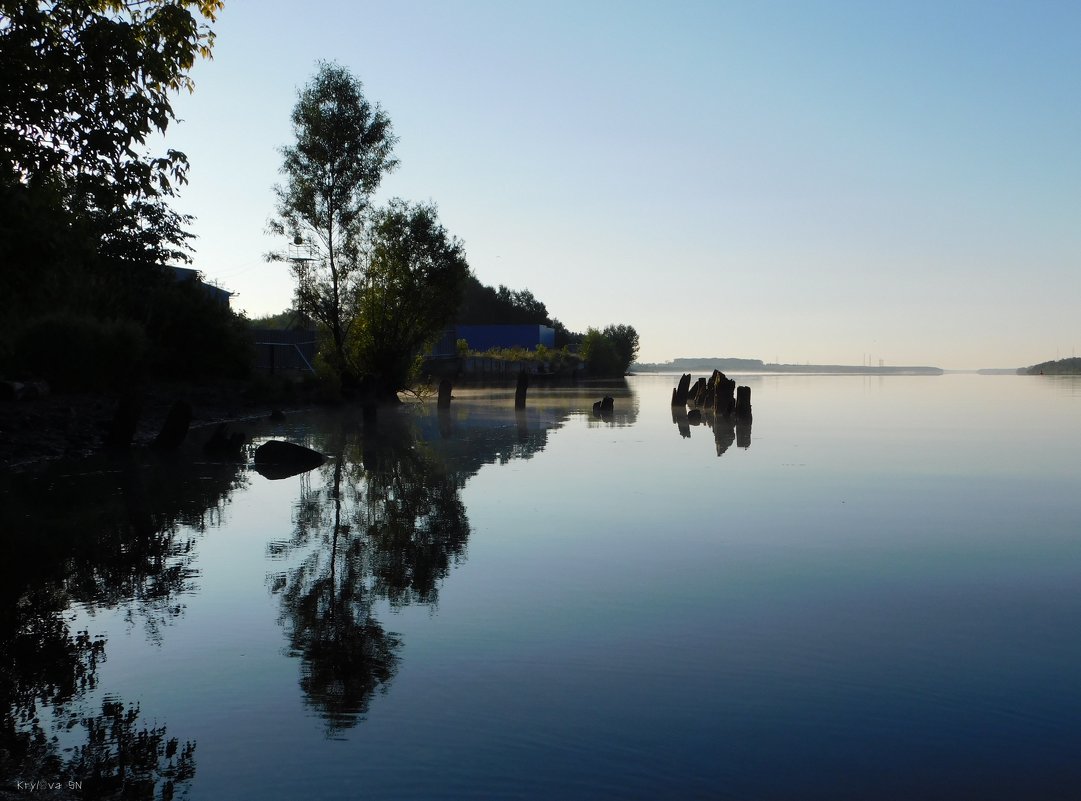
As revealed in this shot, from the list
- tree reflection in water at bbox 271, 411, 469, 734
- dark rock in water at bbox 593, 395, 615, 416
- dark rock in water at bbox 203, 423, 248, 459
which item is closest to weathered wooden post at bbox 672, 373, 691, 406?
dark rock in water at bbox 593, 395, 615, 416

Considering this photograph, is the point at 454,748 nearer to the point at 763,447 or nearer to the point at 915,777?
the point at 915,777

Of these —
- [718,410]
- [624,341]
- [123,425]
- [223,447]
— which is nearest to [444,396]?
[718,410]

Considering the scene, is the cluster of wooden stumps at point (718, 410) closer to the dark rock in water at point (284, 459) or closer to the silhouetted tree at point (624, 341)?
the dark rock in water at point (284, 459)

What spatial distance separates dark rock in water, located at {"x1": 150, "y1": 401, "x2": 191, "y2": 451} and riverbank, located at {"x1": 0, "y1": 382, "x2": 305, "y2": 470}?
933 millimetres

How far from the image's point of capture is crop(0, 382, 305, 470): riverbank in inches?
746

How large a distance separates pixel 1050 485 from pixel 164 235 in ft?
138

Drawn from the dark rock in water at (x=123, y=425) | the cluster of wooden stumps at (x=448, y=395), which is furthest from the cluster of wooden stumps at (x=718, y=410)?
the dark rock in water at (x=123, y=425)

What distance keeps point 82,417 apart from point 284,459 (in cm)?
748

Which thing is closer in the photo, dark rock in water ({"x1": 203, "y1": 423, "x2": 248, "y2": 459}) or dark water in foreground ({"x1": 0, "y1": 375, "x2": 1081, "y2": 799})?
dark water in foreground ({"x1": 0, "y1": 375, "x2": 1081, "y2": 799})

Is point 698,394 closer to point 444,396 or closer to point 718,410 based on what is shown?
point 718,410

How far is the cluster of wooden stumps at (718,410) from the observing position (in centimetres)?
2925

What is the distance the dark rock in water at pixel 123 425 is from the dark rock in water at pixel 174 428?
1.97ft

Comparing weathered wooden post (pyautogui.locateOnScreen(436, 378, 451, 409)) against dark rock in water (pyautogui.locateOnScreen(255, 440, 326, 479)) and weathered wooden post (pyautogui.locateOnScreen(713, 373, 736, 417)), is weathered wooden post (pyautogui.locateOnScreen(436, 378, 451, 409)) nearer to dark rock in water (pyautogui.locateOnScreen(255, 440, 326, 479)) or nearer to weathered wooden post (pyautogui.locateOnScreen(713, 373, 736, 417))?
weathered wooden post (pyautogui.locateOnScreen(713, 373, 736, 417))

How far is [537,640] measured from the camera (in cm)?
743
